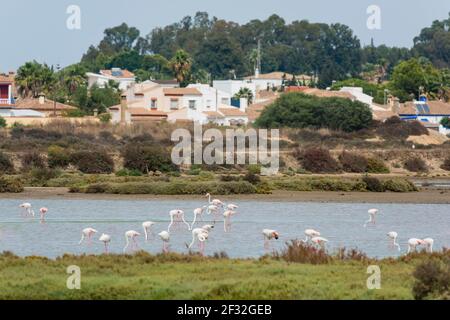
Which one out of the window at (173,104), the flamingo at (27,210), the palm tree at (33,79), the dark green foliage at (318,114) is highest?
the palm tree at (33,79)

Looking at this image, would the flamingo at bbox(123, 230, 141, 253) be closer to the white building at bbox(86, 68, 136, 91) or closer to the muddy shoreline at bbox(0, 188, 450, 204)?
the muddy shoreline at bbox(0, 188, 450, 204)

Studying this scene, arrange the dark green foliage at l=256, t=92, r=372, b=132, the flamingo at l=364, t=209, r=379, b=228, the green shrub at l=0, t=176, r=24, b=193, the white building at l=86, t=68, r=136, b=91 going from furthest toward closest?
1. the white building at l=86, t=68, r=136, b=91
2. the dark green foliage at l=256, t=92, r=372, b=132
3. the green shrub at l=0, t=176, r=24, b=193
4. the flamingo at l=364, t=209, r=379, b=228

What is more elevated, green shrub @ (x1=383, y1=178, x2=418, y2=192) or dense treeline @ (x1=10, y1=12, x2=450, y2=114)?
dense treeline @ (x1=10, y1=12, x2=450, y2=114)

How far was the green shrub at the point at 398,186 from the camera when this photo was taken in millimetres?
51875

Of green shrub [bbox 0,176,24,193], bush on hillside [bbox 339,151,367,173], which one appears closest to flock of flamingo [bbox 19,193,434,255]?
green shrub [bbox 0,176,24,193]

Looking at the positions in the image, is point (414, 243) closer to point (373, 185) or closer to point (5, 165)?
point (373, 185)

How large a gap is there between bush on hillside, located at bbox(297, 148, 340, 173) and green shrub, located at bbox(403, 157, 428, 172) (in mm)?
5245

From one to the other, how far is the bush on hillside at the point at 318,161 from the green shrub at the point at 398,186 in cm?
1139

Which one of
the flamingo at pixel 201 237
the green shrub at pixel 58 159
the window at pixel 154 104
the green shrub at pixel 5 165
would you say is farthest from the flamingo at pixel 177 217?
the window at pixel 154 104

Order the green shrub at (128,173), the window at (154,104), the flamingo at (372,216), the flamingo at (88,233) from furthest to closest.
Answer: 1. the window at (154,104)
2. the green shrub at (128,173)
3. the flamingo at (372,216)
4. the flamingo at (88,233)

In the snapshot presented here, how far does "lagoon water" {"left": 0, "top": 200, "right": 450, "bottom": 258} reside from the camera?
30.7 metres

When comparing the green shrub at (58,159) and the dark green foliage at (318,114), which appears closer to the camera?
the green shrub at (58,159)

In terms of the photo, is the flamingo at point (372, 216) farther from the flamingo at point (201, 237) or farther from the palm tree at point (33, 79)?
the palm tree at point (33, 79)
